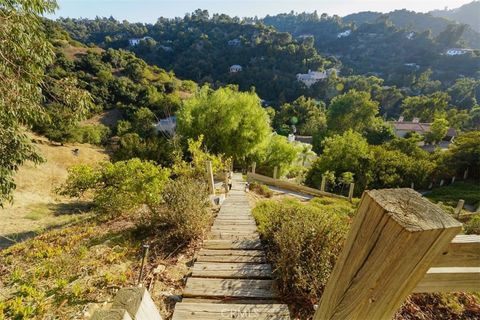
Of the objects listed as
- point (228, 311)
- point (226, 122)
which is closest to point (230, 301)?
point (228, 311)

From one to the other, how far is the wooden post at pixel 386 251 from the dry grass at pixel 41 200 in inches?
340

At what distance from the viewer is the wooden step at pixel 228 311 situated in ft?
8.26

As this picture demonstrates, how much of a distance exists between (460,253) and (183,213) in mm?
3775

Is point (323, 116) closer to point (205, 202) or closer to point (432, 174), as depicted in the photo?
point (432, 174)

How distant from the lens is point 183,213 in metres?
4.28

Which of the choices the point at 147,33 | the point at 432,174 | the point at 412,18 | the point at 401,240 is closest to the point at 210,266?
the point at 401,240

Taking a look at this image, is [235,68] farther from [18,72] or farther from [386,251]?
[386,251]

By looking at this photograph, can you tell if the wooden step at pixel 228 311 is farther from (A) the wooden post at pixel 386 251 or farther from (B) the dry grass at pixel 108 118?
(B) the dry grass at pixel 108 118

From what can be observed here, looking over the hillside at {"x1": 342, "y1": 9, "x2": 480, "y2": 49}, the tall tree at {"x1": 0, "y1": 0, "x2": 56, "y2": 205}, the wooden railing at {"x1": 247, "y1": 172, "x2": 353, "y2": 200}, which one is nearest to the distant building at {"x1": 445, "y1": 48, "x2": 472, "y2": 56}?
the hillside at {"x1": 342, "y1": 9, "x2": 480, "y2": 49}

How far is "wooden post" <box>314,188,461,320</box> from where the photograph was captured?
0.80 m

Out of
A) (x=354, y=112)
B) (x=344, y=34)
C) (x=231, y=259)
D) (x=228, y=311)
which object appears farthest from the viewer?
(x=344, y=34)

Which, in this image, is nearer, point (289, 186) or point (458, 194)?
point (289, 186)

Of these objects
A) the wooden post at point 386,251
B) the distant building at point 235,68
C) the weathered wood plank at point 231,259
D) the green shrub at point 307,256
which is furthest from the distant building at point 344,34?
the wooden post at point 386,251

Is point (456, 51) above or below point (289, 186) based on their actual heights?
above
